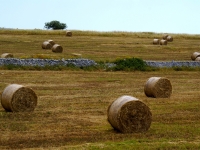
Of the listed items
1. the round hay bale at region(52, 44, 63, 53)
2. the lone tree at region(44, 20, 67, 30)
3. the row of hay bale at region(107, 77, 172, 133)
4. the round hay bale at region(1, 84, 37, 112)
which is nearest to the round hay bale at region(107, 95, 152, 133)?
the row of hay bale at region(107, 77, 172, 133)

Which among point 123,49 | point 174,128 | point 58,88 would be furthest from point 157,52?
point 174,128

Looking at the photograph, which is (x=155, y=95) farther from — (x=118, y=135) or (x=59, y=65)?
(x=59, y=65)

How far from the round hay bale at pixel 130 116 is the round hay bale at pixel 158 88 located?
7.54 metres

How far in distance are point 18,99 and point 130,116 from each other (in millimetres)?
4743

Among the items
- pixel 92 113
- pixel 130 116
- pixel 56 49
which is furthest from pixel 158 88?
pixel 56 49

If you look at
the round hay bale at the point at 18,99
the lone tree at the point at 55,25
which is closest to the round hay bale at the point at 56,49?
the round hay bale at the point at 18,99

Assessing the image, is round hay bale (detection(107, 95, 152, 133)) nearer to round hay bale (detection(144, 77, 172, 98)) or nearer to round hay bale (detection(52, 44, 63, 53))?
round hay bale (detection(144, 77, 172, 98))

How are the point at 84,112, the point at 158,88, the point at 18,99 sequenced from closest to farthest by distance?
the point at 18,99 → the point at 84,112 → the point at 158,88

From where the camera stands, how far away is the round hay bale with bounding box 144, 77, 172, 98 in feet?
75.5

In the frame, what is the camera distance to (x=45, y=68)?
33.3 meters

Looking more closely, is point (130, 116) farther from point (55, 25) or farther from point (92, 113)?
point (55, 25)

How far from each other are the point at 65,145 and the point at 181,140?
3.10m

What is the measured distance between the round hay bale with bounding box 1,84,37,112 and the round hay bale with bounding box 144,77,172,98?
6194 mm

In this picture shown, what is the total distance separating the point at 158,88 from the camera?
23094mm
